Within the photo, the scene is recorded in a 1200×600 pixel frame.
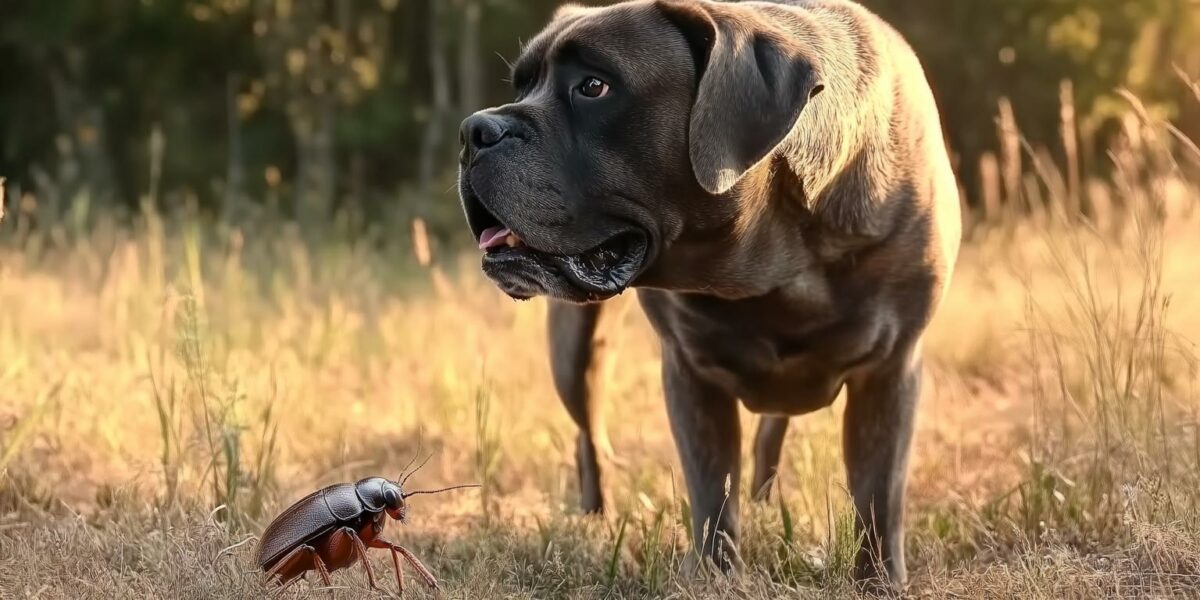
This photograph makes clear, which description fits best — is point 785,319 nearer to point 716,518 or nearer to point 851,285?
point 851,285

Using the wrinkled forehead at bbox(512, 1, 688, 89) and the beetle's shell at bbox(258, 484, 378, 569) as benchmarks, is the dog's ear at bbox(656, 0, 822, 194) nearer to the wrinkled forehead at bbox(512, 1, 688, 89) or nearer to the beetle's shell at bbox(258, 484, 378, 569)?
the wrinkled forehead at bbox(512, 1, 688, 89)

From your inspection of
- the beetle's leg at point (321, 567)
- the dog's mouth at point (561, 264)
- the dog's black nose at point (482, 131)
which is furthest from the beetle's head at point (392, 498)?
the dog's black nose at point (482, 131)

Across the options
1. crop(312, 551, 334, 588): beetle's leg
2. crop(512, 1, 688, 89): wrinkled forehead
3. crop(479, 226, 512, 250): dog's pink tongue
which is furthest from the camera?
crop(479, 226, 512, 250): dog's pink tongue

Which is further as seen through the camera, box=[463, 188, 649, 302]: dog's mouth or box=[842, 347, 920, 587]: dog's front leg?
box=[842, 347, 920, 587]: dog's front leg

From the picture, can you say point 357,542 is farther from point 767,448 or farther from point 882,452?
point 767,448

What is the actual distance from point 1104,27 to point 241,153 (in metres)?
8.90

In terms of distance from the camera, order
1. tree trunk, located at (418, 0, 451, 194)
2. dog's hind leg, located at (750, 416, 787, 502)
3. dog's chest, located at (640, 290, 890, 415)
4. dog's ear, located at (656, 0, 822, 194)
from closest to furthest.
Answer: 1. dog's ear, located at (656, 0, 822, 194)
2. dog's chest, located at (640, 290, 890, 415)
3. dog's hind leg, located at (750, 416, 787, 502)
4. tree trunk, located at (418, 0, 451, 194)

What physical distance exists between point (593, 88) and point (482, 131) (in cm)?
26

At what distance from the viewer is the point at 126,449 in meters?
4.43

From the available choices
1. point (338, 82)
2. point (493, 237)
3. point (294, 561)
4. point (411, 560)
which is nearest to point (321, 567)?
point (294, 561)

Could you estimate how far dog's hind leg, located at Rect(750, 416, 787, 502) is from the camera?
4.61 meters

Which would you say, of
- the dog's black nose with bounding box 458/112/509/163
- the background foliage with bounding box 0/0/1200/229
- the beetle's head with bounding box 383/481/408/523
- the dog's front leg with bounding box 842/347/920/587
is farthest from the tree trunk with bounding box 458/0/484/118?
the beetle's head with bounding box 383/481/408/523

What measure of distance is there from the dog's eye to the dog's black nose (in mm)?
197

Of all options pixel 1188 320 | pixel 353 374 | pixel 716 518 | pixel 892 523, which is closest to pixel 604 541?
pixel 716 518
